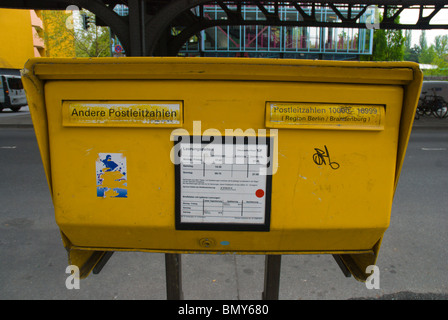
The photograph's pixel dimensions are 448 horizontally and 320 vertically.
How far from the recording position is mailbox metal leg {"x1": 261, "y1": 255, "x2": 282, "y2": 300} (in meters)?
1.66

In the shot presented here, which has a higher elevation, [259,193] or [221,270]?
[259,193]

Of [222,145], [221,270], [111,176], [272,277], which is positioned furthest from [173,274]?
[221,270]

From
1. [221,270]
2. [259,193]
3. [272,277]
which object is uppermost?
[259,193]

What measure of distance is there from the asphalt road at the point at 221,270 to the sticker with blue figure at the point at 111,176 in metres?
1.74

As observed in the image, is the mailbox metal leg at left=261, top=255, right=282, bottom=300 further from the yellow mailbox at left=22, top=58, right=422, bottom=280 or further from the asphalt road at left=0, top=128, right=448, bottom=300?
the asphalt road at left=0, top=128, right=448, bottom=300

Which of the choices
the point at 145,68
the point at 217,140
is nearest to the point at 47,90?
the point at 145,68

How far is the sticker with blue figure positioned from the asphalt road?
5.71ft

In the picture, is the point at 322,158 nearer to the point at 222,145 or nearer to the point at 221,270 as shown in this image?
the point at 222,145

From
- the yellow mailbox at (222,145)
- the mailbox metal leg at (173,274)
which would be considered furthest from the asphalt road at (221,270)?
the yellow mailbox at (222,145)

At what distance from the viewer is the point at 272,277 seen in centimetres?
169

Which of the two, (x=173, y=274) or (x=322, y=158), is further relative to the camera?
(x=173, y=274)

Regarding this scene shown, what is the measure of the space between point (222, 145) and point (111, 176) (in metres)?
0.43

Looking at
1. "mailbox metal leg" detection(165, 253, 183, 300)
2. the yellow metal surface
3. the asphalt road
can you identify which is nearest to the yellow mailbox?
Answer: the yellow metal surface

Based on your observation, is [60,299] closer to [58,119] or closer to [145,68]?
[58,119]
